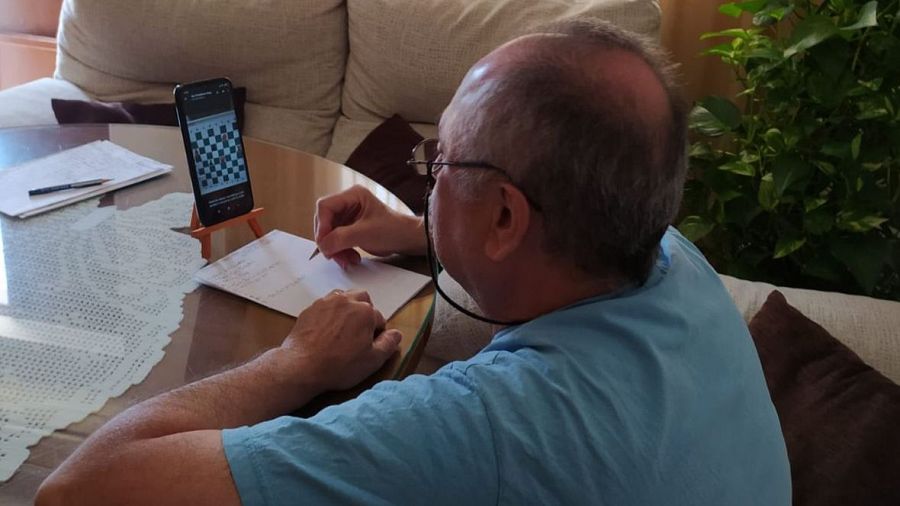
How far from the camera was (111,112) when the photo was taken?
2326mm

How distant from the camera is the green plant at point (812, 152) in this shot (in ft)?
6.26

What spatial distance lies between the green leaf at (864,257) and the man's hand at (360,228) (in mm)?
1161

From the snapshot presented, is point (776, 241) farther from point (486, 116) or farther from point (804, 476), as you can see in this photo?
point (486, 116)

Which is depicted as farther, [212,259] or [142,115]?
[142,115]

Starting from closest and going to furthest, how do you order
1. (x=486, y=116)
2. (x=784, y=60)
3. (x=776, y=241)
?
1. (x=486, y=116)
2. (x=784, y=60)
3. (x=776, y=241)

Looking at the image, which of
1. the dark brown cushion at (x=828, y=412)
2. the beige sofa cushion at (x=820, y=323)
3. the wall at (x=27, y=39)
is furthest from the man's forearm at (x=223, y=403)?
the wall at (x=27, y=39)

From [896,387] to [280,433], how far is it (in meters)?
1.14

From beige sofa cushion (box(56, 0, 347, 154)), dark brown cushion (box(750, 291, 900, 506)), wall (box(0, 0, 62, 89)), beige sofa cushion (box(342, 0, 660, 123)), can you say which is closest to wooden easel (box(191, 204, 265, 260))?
dark brown cushion (box(750, 291, 900, 506))

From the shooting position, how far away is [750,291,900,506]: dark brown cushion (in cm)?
132

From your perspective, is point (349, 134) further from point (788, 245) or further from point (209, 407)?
point (209, 407)

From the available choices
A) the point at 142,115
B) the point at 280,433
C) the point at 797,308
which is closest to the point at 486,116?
the point at 280,433

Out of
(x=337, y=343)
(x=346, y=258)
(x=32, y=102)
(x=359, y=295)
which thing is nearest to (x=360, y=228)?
(x=346, y=258)

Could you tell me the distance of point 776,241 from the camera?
2.23 metres

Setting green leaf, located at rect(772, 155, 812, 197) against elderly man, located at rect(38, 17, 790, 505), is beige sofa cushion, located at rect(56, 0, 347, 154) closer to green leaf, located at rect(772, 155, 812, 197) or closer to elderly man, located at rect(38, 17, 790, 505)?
green leaf, located at rect(772, 155, 812, 197)
